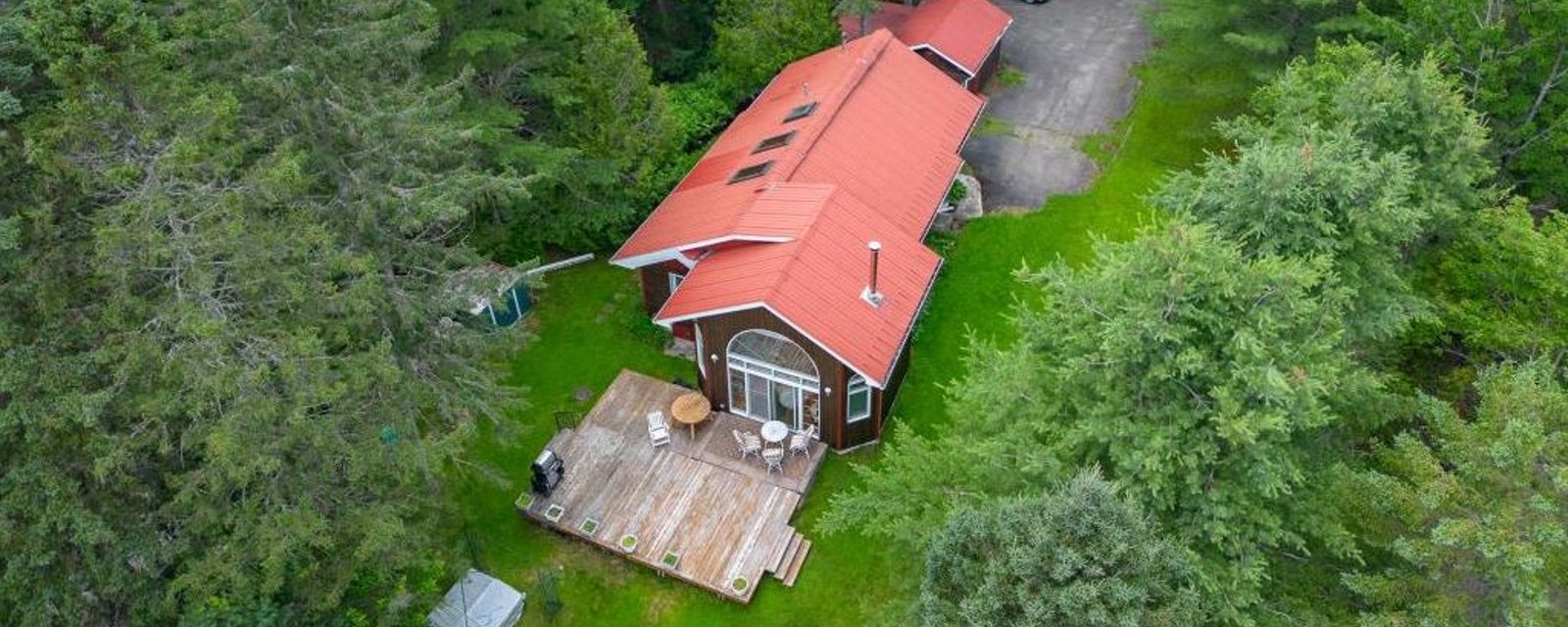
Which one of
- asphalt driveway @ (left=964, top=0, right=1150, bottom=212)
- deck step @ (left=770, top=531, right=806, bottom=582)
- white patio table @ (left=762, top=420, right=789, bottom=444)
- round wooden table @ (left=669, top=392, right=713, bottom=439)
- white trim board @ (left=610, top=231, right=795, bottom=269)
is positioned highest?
white trim board @ (left=610, top=231, right=795, bottom=269)

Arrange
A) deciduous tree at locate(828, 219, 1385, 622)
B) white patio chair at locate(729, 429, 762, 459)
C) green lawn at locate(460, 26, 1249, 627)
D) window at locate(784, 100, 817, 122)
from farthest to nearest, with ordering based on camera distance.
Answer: window at locate(784, 100, 817, 122) → white patio chair at locate(729, 429, 762, 459) → green lawn at locate(460, 26, 1249, 627) → deciduous tree at locate(828, 219, 1385, 622)

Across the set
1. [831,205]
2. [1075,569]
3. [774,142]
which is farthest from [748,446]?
[1075,569]

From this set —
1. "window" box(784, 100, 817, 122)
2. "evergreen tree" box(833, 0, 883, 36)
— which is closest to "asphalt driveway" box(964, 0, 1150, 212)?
"evergreen tree" box(833, 0, 883, 36)

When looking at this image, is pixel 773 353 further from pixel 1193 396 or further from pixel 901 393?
pixel 1193 396

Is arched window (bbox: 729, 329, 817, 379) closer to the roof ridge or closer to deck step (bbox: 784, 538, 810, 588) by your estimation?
deck step (bbox: 784, 538, 810, 588)

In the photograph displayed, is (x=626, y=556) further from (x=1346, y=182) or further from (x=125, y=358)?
(x=1346, y=182)

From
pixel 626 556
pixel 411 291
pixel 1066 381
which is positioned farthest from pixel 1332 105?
pixel 411 291
